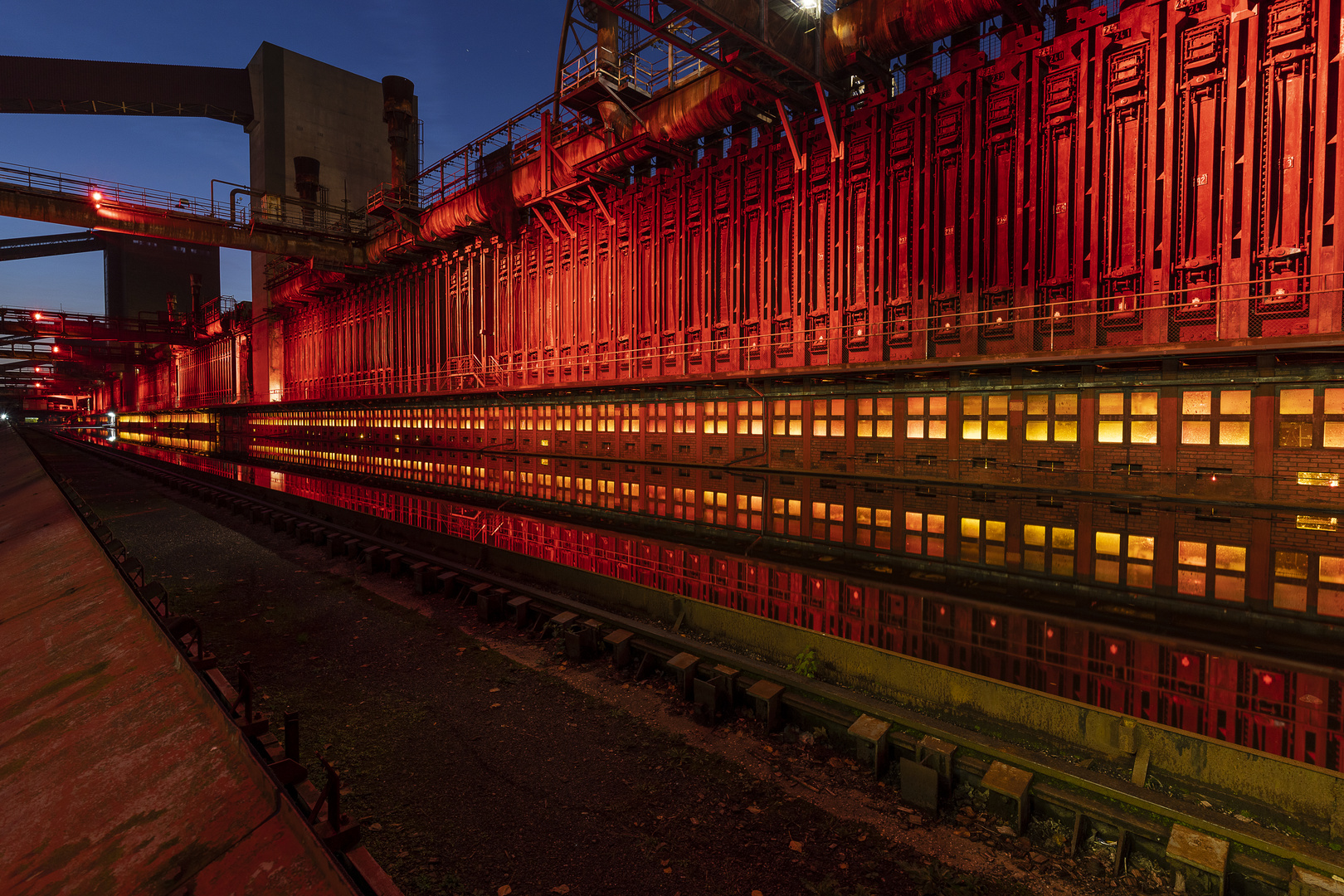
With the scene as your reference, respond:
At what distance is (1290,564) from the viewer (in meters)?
7.12

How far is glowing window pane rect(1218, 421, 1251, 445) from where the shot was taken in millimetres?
11672

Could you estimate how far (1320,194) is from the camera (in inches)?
449

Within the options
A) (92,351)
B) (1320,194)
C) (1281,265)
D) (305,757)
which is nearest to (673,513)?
(305,757)

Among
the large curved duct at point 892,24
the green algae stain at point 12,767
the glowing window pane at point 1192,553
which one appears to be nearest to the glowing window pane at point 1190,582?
the glowing window pane at point 1192,553

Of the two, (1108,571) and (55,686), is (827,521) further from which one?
(55,686)

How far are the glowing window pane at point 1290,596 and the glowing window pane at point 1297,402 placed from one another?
7.38 m

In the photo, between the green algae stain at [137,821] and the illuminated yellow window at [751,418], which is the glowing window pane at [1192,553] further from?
the illuminated yellow window at [751,418]

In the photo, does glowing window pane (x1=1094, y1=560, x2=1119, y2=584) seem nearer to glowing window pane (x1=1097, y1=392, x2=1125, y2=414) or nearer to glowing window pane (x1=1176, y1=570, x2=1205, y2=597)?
glowing window pane (x1=1176, y1=570, x2=1205, y2=597)

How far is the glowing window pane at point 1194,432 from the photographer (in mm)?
12086

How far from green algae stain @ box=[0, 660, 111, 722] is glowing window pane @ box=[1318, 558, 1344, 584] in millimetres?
11555

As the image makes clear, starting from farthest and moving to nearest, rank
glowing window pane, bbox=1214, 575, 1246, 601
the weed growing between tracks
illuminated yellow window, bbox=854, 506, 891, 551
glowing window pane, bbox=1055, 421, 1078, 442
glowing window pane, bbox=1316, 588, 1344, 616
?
glowing window pane, bbox=1055, 421, 1078, 442, illuminated yellow window, bbox=854, 506, 891, 551, glowing window pane, bbox=1214, 575, 1246, 601, glowing window pane, bbox=1316, 588, 1344, 616, the weed growing between tracks

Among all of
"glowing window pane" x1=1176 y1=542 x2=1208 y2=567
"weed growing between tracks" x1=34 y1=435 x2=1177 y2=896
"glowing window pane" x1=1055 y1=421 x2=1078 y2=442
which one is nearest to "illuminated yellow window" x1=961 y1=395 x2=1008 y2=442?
"glowing window pane" x1=1055 y1=421 x2=1078 y2=442

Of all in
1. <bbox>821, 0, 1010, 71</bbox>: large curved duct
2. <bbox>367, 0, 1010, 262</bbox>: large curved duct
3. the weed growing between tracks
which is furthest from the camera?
<bbox>367, 0, 1010, 262</bbox>: large curved duct

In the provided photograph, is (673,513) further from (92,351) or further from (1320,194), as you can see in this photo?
(92,351)
